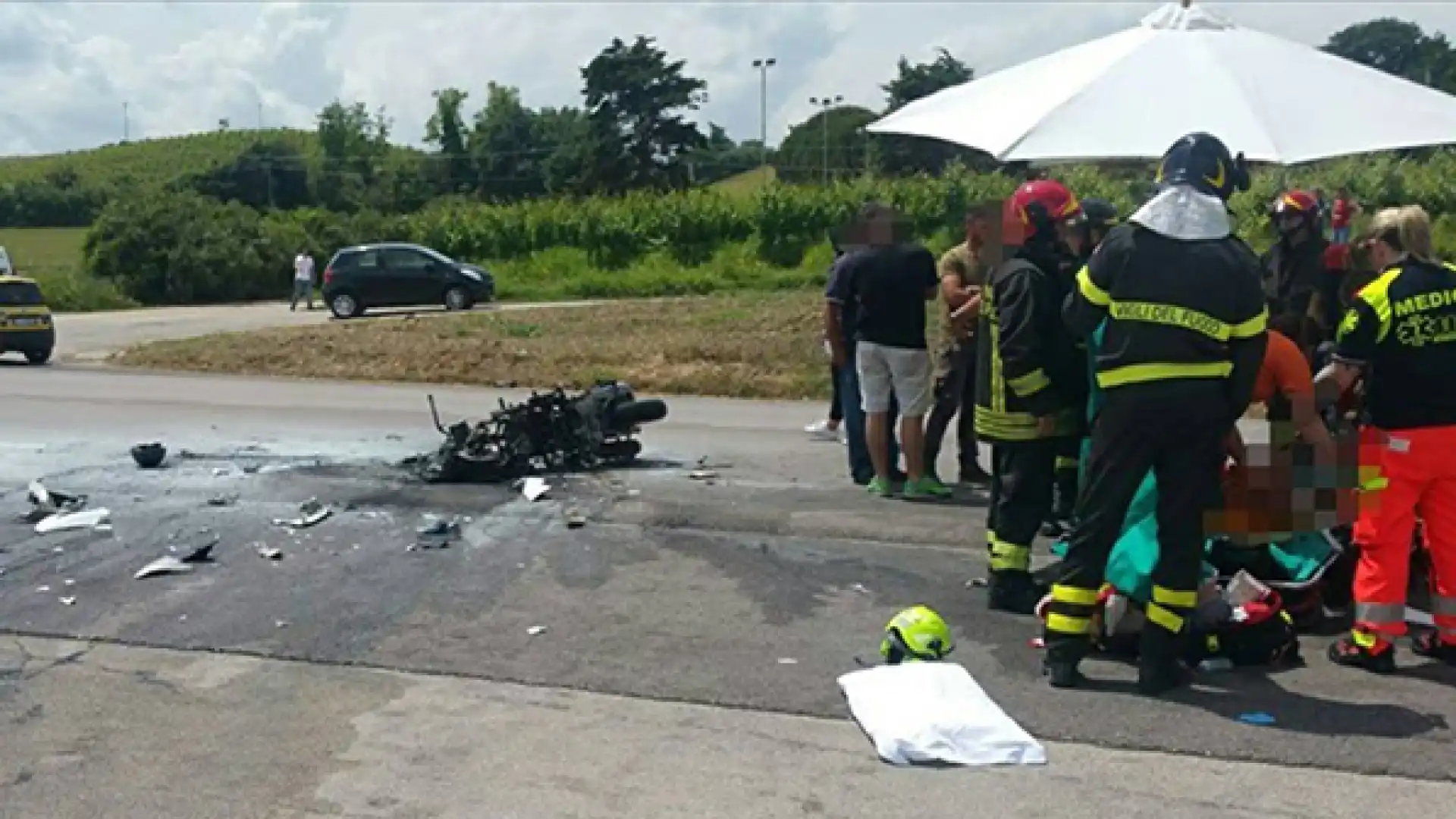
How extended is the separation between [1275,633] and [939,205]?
122ft

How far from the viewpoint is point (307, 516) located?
8609 millimetres

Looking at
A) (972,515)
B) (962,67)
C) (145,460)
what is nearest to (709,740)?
(972,515)

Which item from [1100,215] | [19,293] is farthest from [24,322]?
[1100,215]

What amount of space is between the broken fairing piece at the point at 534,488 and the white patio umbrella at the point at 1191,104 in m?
3.21

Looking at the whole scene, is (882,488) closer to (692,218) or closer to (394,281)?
(394,281)

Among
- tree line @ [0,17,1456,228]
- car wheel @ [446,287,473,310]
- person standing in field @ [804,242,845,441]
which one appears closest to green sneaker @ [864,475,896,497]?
person standing in field @ [804,242,845,441]

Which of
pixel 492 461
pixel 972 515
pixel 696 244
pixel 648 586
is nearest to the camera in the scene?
pixel 648 586

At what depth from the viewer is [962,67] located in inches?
2405

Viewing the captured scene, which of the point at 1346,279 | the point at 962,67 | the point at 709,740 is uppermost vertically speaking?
the point at 962,67

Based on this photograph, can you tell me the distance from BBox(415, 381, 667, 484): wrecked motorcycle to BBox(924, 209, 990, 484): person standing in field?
2212 mm

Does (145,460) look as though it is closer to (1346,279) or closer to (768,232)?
(1346,279)

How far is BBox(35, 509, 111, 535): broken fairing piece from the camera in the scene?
27.4 feet

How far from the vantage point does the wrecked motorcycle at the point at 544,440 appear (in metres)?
9.57

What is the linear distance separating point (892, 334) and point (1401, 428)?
363 centimetres
